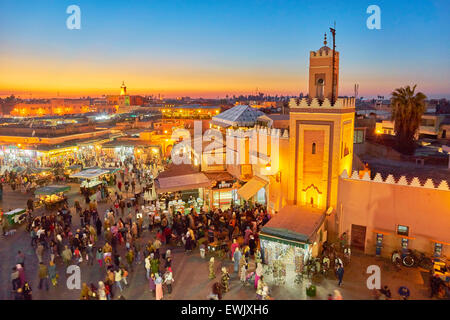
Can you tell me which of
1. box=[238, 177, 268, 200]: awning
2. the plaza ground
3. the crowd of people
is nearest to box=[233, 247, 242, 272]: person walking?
the crowd of people

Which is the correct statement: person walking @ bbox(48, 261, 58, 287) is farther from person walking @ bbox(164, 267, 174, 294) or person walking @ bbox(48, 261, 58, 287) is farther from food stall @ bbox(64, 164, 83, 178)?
food stall @ bbox(64, 164, 83, 178)

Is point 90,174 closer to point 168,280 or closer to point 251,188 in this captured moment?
point 251,188

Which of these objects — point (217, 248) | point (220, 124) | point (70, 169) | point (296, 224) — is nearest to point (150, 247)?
point (217, 248)

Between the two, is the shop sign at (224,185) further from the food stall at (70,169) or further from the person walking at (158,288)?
the food stall at (70,169)

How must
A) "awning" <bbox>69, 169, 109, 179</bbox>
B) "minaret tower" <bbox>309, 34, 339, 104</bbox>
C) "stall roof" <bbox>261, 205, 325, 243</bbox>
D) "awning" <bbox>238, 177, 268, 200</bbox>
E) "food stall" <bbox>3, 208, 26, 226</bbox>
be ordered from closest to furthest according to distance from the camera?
"stall roof" <bbox>261, 205, 325, 243</bbox> → "minaret tower" <bbox>309, 34, 339, 104</bbox> → "food stall" <bbox>3, 208, 26, 226</bbox> → "awning" <bbox>238, 177, 268, 200</bbox> → "awning" <bbox>69, 169, 109, 179</bbox>

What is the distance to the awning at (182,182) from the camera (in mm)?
15695

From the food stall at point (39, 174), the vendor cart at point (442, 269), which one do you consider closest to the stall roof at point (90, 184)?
the food stall at point (39, 174)

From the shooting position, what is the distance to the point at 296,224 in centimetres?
1127

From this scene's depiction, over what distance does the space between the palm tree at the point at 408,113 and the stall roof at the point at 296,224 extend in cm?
1410

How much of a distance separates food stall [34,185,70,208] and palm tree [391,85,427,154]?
903 inches

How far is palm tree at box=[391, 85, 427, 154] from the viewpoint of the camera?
22.4 m
